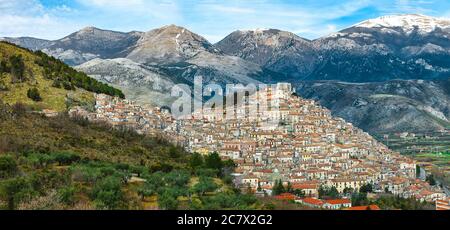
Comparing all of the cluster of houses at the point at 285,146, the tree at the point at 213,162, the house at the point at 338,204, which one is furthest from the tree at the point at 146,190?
the cluster of houses at the point at 285,146

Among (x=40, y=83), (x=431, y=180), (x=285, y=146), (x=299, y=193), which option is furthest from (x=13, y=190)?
(x=431, y=180)

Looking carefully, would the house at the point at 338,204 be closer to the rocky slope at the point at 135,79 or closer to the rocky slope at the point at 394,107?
the rocky slope at the point at 135,79

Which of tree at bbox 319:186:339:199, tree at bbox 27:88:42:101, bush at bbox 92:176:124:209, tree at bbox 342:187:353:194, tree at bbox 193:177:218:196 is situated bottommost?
tree at bbox 342:187:353:194

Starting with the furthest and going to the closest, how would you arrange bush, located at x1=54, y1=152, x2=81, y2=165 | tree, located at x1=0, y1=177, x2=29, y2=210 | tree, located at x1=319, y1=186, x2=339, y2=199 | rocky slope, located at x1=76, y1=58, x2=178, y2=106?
1. rocky slope, located at x1=76, y1=58, x2=178, y2=106
2. tree, located at x1=319, y1=186, x2=339, y2=199
3. bush, located at x1=54, y1=152, x2=81, y2=165
4. tree, located at x1=0, y1=177, x2=29, y2=210

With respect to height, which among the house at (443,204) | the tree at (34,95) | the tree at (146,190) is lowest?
the house at (443,204)

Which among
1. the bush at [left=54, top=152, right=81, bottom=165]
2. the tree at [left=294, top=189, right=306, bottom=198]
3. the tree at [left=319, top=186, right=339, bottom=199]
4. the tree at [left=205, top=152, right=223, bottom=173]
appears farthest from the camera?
the tree at [left=319, top=186, right=339, bottom=199]

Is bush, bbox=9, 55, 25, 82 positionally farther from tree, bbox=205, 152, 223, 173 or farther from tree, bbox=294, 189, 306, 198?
tree, bbox=294, 189, 306, 198

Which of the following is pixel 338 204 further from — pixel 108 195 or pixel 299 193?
pixel 108 195

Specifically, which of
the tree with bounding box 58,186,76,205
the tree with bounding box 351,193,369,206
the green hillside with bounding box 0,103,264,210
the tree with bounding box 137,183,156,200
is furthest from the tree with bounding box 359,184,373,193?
the tree with bounding box 58,186,76,205
